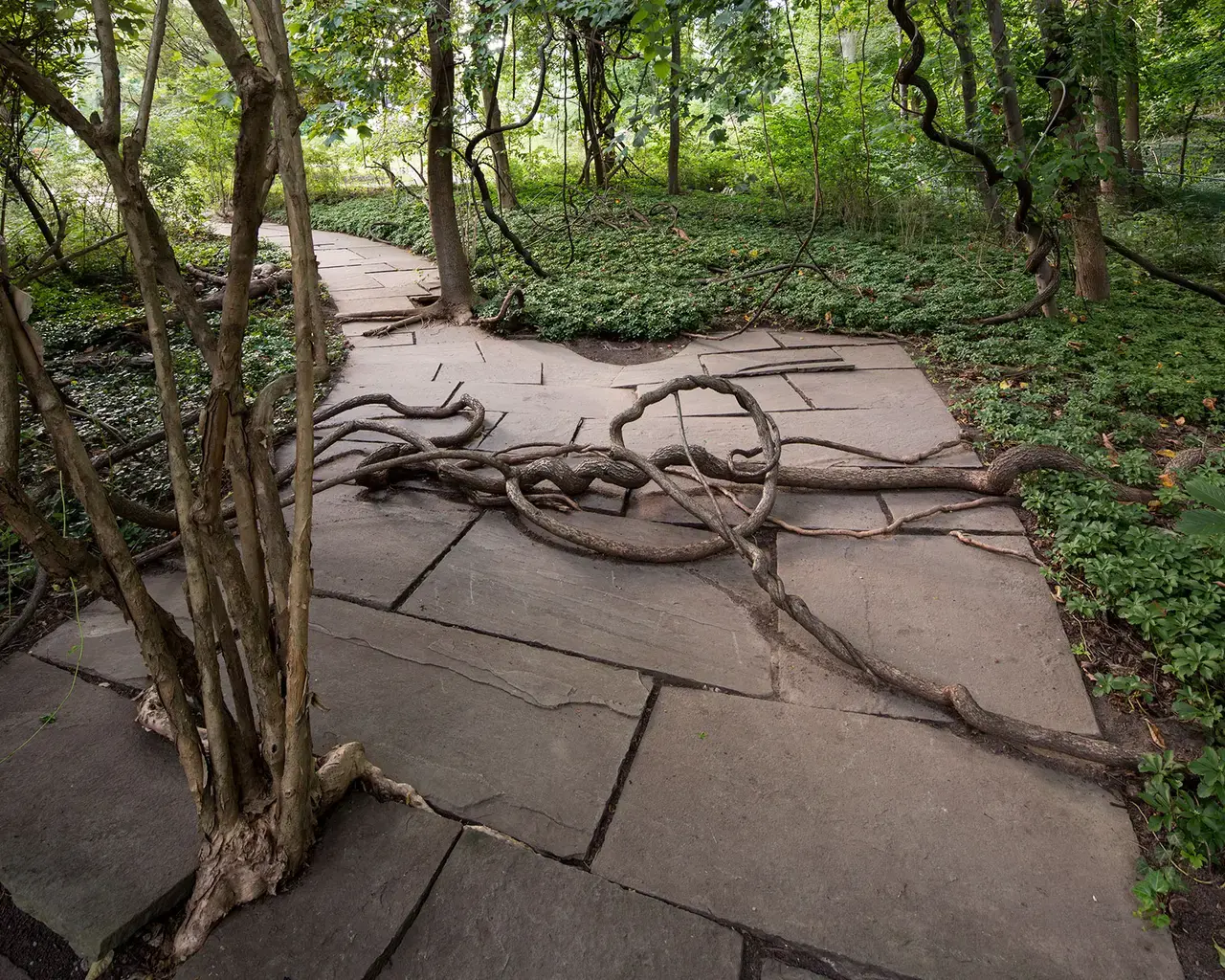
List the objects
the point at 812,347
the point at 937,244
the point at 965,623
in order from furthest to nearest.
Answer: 1. the point at 937,244
2. the point at 812,347
3. the point at 965,623

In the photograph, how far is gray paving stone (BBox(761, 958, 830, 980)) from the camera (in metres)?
1.08

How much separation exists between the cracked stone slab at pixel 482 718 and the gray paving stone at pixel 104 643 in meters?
0.45

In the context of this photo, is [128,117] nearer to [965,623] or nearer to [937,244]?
[937,244]

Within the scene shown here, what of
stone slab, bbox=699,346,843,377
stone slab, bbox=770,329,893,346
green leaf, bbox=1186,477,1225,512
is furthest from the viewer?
stone slab, bbox=770,329,893,346

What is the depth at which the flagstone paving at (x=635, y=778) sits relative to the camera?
111 centimetres

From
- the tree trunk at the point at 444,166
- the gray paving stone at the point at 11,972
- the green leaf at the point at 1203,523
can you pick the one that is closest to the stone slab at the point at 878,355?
the green leaf at the point at 1203,523

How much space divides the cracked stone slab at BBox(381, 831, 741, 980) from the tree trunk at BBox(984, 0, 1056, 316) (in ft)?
15.0

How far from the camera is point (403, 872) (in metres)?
1.18

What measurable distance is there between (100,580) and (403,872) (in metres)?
0.73

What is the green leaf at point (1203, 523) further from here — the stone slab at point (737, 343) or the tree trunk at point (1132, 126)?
the tree trunk at point (1132, 126)

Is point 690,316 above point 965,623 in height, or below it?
above

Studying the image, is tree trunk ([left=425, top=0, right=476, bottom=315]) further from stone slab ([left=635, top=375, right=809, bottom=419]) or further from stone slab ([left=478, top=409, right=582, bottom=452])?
stone slab ([left=635, top=375, right=809, bottom=419])

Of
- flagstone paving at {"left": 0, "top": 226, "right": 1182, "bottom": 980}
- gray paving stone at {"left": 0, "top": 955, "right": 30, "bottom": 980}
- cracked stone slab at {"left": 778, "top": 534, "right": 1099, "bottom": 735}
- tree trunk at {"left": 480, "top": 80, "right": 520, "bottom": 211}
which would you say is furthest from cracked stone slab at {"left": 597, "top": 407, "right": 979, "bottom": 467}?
tree trunk at {"left": 480, "top": 80, "right": 520, "bottom": 211}

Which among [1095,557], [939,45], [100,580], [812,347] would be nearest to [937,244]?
[939,45]
